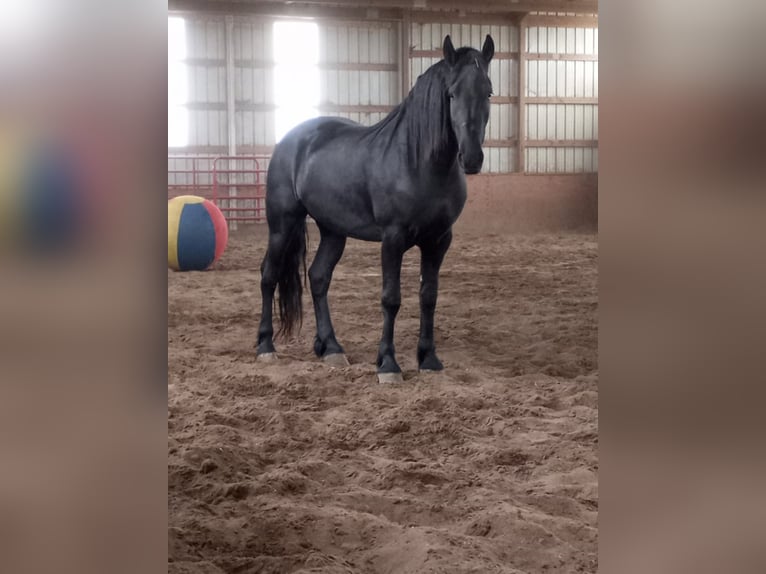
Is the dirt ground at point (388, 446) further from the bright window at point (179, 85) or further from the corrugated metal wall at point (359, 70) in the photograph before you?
the corrugated metal wall at point (359, 70)

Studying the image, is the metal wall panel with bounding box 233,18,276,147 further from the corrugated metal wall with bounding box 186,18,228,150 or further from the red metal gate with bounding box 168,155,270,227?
the red metal gate with bounding box 168,155,270,227

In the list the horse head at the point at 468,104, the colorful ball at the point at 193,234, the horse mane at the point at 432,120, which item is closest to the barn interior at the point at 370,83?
the colorful ball at the point at 193,234

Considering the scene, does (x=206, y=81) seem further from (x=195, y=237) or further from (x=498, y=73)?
(x=195, y=237)

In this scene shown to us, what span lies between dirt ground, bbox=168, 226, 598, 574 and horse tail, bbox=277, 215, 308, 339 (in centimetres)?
17

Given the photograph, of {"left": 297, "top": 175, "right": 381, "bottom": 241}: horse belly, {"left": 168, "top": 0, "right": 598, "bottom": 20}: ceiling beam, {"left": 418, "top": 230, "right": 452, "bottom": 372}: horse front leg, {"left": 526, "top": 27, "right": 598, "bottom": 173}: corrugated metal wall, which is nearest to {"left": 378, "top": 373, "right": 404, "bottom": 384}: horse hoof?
{"left": 418, "top": 230, "right": 452, "bottom": 372}: horse front leg

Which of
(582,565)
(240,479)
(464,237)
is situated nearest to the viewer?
(582,565)

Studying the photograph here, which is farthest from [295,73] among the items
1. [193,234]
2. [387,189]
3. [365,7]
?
[387,189]

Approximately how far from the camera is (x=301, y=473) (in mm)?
2158

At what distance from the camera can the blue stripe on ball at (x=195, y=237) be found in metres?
6.43

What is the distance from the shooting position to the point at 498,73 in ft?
38.5

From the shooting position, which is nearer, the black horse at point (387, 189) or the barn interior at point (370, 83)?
the black horse at point (387, 189)
